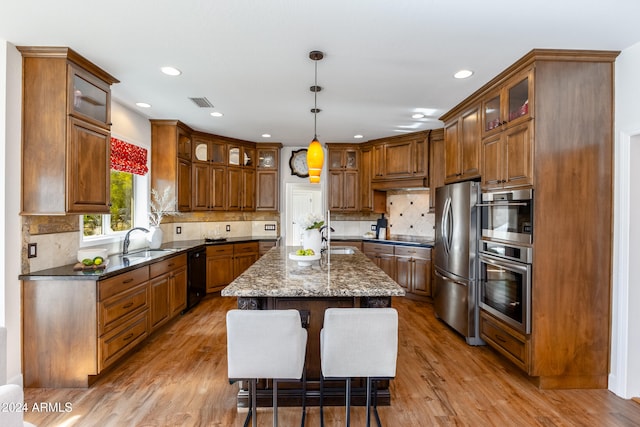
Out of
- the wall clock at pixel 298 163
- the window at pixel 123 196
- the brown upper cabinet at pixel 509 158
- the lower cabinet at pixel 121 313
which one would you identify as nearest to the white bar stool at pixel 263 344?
the lower cabinet at pixel 121 313

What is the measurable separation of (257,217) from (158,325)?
3114mm

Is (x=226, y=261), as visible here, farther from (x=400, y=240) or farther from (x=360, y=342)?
(x=360, y=342)

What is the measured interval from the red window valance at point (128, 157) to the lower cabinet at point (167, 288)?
1.21 metres

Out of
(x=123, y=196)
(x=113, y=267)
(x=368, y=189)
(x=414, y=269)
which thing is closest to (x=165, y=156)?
(x=123, y=196)

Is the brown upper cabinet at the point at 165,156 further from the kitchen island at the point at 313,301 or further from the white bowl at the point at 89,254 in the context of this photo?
the kitchen island at the point at 313,301

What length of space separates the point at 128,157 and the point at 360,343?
362 cm

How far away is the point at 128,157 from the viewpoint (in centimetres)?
407

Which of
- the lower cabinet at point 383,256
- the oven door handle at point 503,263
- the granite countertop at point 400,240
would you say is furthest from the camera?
the lower cabinet at point 383,256

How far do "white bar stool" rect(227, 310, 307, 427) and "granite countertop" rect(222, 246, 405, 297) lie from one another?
0.74 feet

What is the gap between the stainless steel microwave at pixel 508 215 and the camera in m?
2.67

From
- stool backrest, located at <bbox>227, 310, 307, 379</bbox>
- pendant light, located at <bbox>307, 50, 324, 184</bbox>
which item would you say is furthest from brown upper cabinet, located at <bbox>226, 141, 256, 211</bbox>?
stool backrest, located at <bbox>227, 310, 307, 379</bbox>

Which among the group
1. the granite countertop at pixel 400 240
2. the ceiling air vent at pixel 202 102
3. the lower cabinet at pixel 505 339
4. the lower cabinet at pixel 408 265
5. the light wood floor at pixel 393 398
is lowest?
the light wood floor at pixel 393 398

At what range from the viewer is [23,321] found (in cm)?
259

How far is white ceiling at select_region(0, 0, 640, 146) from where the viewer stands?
206 centimetres
